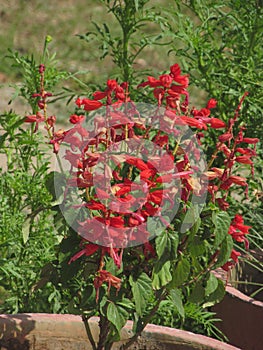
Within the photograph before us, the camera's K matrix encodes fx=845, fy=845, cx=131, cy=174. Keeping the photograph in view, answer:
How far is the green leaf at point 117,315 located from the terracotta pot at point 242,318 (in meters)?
1.00

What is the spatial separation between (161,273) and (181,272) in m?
0.06

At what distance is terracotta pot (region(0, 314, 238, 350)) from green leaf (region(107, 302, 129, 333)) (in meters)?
0.44

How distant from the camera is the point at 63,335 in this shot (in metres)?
2.56

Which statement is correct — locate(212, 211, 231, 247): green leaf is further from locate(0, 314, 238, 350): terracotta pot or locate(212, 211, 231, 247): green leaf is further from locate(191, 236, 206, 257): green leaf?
locate(0, 314, 238, 350): terracotta pot

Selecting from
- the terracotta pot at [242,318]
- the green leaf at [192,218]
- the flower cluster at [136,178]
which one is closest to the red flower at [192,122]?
the flower cluster at [136,178]

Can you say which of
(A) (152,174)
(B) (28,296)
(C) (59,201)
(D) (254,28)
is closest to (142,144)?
(A) (152,174)

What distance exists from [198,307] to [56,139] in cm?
119

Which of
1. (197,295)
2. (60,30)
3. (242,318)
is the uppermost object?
(60,30)

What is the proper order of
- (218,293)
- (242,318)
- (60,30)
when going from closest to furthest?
(218,293) → (242,318) → (60,30)

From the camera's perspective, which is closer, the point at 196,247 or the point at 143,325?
the point at 196,247

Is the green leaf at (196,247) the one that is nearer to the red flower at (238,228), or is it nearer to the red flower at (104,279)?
the red flower at (238,228)

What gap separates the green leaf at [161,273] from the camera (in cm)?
212

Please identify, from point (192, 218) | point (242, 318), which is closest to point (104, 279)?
point (192, 218)

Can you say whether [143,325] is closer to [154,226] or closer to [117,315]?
[117,315]
